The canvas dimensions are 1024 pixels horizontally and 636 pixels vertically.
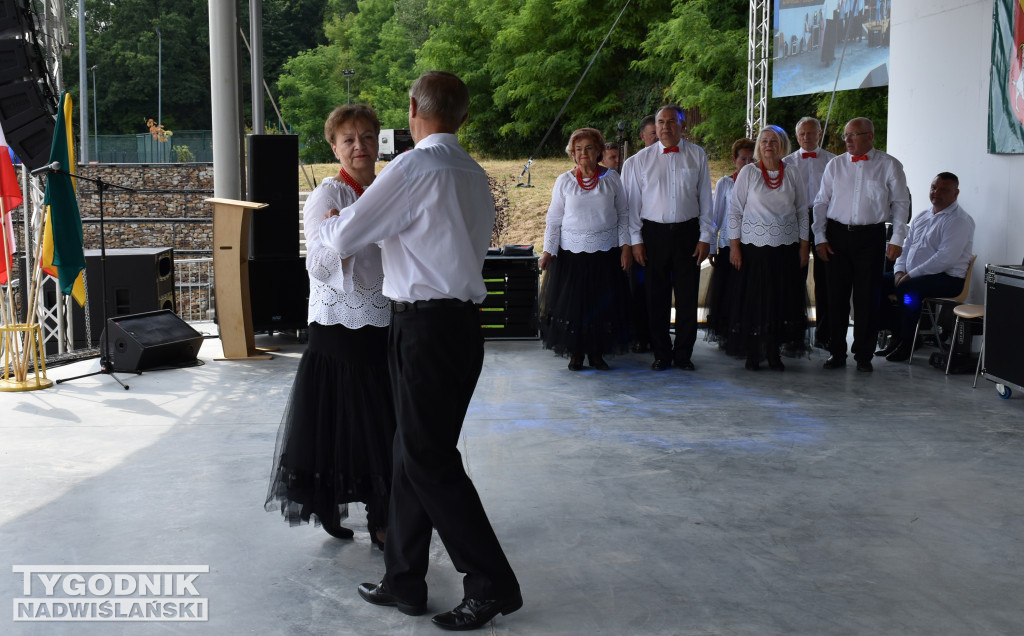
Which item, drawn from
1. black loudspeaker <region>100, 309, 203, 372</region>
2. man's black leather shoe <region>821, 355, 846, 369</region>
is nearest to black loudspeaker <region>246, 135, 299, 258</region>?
black loudspeaker <region>100, 309, 203, 372</region>

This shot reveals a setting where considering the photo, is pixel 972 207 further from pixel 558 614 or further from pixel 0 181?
pixel 0 181

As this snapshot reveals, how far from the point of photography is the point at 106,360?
6504mm

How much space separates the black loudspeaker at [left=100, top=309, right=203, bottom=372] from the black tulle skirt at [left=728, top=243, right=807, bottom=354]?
12.2 ft

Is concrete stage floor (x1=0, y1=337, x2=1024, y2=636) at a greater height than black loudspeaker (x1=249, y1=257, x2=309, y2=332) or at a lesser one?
lesser

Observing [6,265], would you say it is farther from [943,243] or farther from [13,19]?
[943,243]

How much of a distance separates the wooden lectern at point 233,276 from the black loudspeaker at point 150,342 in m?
0.26

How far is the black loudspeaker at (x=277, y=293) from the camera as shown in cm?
743

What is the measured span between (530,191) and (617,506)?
20.4 m

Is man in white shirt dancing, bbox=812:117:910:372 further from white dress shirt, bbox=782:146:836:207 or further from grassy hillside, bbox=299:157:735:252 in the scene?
grassy hillside, bbox=299:157:735:252

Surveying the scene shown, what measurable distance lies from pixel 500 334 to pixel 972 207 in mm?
3700

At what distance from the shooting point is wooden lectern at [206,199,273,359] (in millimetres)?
6773

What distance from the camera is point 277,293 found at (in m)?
7.47

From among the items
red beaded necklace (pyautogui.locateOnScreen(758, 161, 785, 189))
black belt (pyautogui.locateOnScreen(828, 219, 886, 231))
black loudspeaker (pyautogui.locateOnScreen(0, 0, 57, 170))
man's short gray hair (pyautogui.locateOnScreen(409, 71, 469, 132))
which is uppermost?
black loudspeaker (pyautogui.locateOnScreen(0, 0, 57, 170))

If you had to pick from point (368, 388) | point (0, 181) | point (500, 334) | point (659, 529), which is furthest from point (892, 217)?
point (0, 181)
